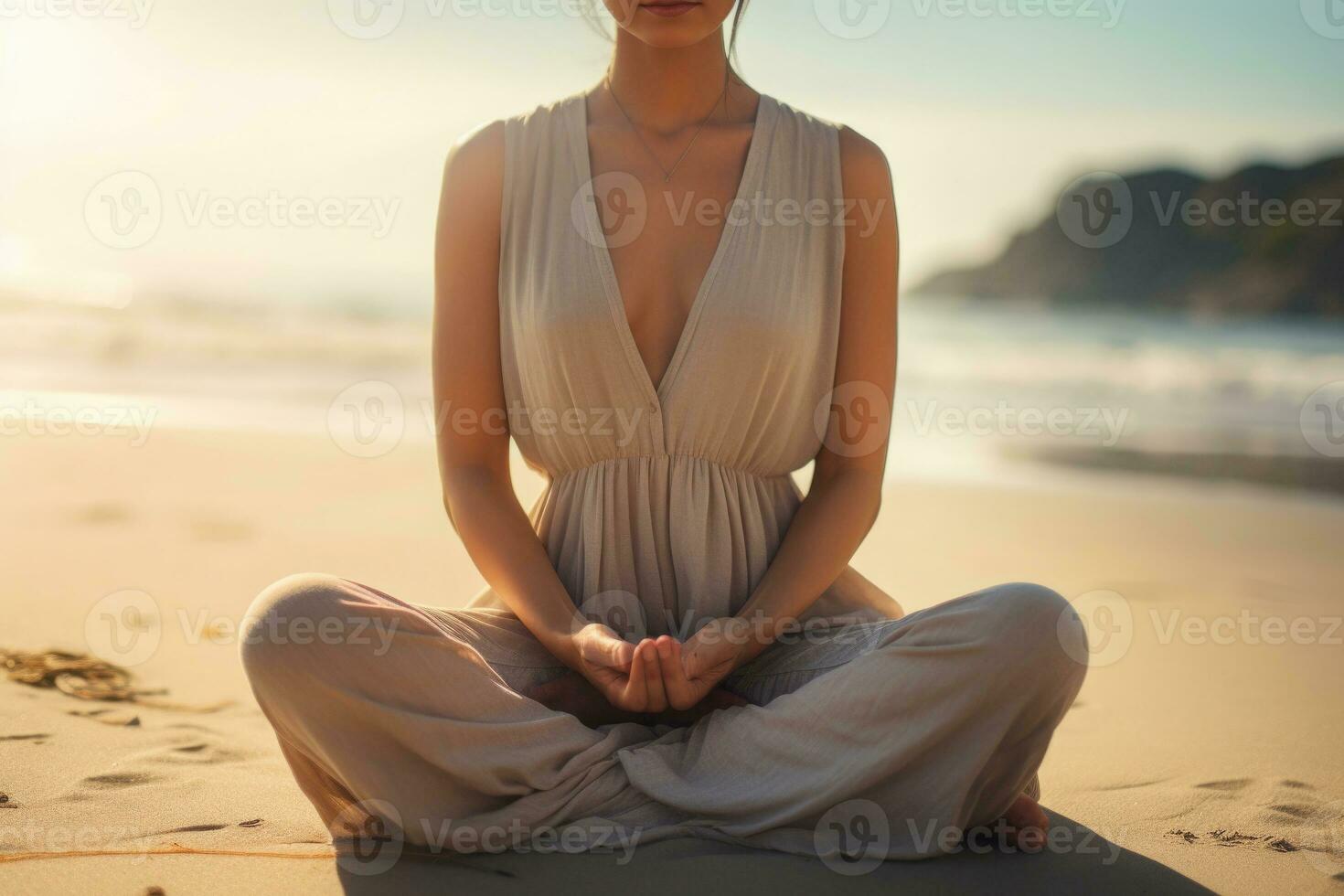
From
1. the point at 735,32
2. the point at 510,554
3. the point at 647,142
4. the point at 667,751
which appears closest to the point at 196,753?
the point at 510,554

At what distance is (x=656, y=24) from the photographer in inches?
102

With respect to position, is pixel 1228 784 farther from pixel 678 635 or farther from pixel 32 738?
pixel 32 738

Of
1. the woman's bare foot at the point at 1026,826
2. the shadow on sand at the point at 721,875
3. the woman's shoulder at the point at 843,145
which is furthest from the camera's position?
the woman's shoulder at the point at 843,145

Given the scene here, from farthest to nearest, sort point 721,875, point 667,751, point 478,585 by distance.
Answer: point 478,585 → point 667,751 → point 721,875

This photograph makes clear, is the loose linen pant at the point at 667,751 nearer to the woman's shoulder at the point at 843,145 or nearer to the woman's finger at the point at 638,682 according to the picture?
the woman's finger at the point at 638,682

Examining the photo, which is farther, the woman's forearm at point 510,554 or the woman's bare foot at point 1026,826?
the woman's forearm at point 510,554

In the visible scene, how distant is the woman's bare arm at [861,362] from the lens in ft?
8.98

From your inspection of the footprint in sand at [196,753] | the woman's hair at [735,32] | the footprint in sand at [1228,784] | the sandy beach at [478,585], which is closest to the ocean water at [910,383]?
the sandy beach at [478,585]

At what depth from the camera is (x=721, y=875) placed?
2123 millimetres

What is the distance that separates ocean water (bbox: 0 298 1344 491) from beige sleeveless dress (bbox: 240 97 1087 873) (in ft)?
15.3

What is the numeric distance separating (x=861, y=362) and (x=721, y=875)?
47.0 inches

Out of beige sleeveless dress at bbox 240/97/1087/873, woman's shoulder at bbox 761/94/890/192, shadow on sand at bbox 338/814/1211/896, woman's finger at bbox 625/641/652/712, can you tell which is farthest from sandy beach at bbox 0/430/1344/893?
woman's shoulder at bbox 761/94/890/192

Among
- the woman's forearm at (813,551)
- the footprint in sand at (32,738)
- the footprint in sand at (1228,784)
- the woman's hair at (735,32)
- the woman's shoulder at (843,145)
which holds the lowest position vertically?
the footprint in sand at (1228,784)

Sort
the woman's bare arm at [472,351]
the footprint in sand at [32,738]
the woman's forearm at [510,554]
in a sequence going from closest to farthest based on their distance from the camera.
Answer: the woman's forearm at [510,554]
the woman's bare arm at [472,351]
the footprint in sand at [32,738]
